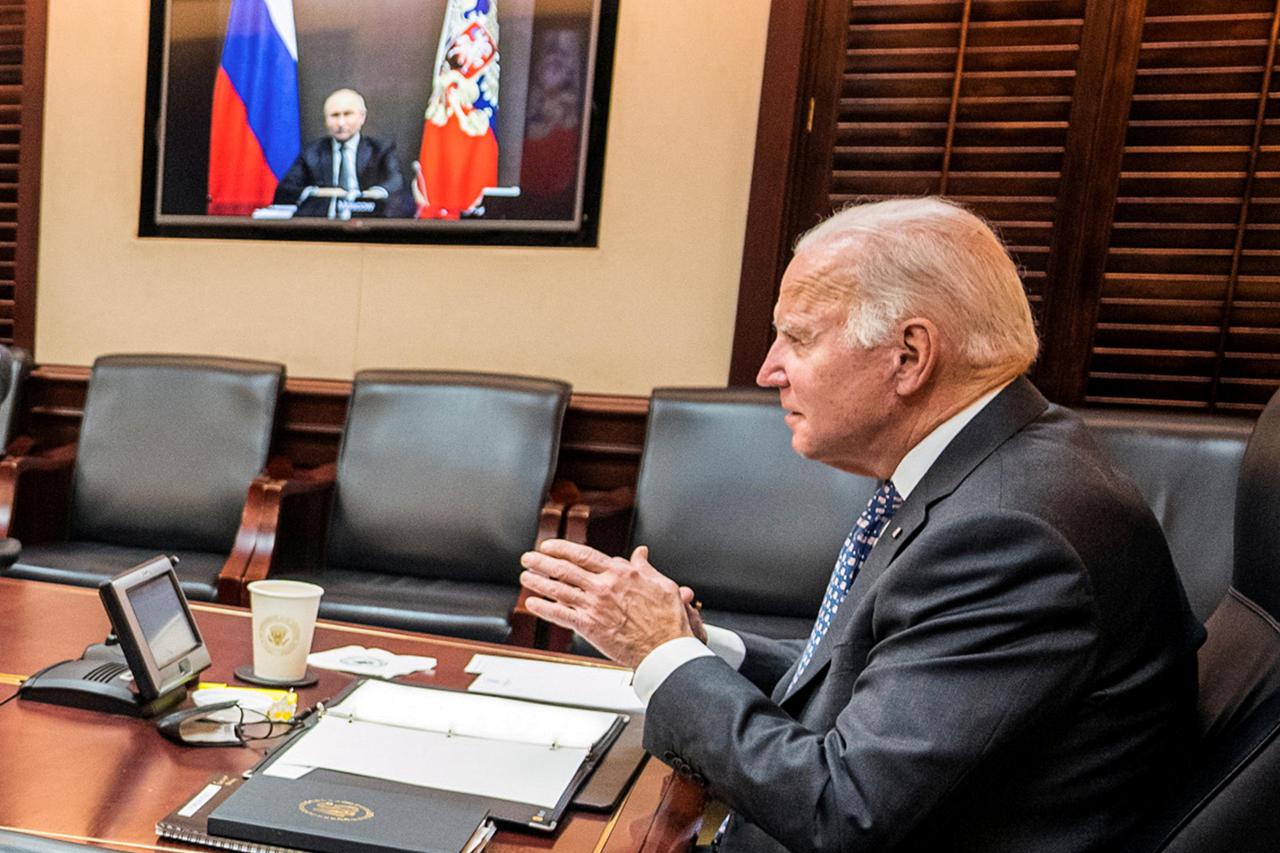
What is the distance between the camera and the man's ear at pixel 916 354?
1066mm

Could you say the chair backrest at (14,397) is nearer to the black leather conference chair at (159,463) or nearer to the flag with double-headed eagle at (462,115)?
the black leather conference chair at (159,463)

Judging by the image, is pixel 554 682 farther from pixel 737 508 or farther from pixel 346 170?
pixel 346 170

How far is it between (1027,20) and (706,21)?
87 centimetres

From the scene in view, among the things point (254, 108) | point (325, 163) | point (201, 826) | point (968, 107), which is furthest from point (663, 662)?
point (254, 108)

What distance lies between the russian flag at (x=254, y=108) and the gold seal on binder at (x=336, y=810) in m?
2.72

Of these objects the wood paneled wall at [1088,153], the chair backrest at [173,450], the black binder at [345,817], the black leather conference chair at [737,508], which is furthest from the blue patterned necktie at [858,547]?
the chair backrest at [173,450]

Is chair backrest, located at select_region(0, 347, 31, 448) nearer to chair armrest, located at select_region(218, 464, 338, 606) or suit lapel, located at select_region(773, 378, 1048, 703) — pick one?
chair armrest, located at select_region(218, 464, 338, 606)

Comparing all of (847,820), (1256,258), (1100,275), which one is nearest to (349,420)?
(1100,275)

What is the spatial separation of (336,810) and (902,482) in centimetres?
70

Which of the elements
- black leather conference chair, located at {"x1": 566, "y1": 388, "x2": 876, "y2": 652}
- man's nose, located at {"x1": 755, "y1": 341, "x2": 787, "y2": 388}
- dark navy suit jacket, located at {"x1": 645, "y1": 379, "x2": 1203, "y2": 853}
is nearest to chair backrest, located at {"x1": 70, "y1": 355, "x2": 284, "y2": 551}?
black leather conference chair, located at {"x1": 566, "y1": 388, "x2": 876, "y2": 652}

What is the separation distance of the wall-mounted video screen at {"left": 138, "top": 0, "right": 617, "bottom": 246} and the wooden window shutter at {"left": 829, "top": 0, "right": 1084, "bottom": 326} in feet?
2.45

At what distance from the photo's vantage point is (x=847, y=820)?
0.90 m

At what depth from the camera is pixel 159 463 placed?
2.94 meters

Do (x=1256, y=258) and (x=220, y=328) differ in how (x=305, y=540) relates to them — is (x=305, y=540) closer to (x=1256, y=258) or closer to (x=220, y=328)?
(x=220, y=328)
